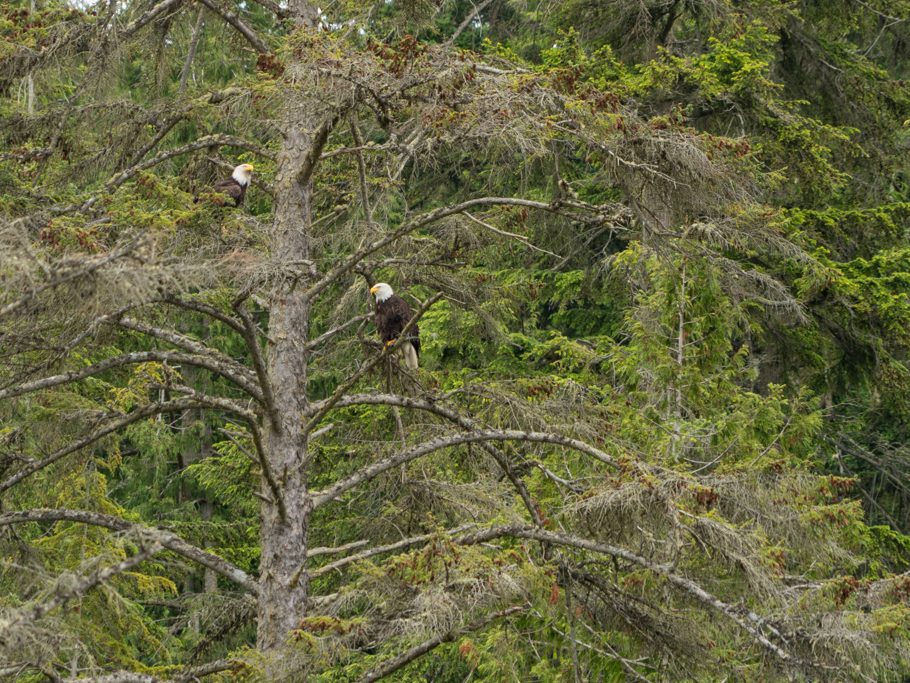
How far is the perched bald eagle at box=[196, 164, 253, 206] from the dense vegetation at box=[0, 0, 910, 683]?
0.56 ft

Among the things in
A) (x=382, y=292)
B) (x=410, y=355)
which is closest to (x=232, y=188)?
(x=382, y=292)

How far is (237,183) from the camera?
9609 mm

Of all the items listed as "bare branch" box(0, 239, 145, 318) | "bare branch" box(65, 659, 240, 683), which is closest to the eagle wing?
"bare branch" box(65, 659, 240, 683)

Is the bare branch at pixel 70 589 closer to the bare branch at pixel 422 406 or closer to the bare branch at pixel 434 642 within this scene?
the bare branch at pixel 434 642

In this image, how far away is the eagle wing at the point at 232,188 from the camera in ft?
31.1

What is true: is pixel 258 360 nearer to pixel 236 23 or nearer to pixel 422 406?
pixel 422 406

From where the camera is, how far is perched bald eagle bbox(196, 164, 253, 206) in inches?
374

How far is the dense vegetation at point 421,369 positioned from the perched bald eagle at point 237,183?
0.56ft

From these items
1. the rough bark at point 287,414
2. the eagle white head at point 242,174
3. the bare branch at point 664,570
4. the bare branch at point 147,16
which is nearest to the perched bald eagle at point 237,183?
the eagle white head at point 242,174

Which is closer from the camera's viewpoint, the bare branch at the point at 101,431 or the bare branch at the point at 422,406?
the bare branch at the point at 101,431

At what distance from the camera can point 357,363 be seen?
1062 cm

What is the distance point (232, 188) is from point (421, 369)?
1.95 metres

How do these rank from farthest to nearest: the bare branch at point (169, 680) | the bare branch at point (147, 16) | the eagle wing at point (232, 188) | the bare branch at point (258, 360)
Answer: the eagle wing at point (232, 188) < the bare branch at point (147, 16) < the bare branch at point (258, 360) < the bare branch at point (169, 680)

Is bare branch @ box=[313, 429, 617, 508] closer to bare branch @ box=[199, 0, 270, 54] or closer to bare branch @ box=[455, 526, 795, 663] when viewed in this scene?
bare branch @ box=[455, 526, 795, 663]
